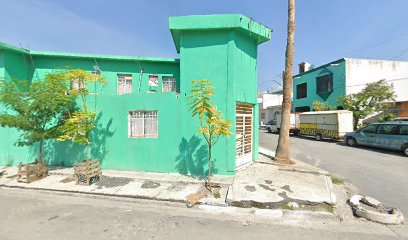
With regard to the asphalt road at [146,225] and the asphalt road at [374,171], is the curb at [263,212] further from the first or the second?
the asphalt road at [374,171]

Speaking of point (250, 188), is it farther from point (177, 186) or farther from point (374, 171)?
point (374, 171)

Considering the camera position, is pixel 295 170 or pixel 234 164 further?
pixel 295 170

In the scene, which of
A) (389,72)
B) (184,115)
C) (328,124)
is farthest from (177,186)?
(389,72)

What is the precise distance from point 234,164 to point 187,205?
259 centimetres

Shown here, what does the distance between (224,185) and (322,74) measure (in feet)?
76.2

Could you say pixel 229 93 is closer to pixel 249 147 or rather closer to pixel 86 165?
pixel 249 147

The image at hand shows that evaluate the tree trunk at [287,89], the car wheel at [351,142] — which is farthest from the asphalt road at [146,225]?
the car wheel at [351,142]

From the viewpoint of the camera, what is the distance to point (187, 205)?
5000 mm

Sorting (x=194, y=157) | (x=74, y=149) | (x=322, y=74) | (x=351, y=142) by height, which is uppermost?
(x=322, y=74)

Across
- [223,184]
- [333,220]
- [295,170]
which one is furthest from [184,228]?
[295,170]

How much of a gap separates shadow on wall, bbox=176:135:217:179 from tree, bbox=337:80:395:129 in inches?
666

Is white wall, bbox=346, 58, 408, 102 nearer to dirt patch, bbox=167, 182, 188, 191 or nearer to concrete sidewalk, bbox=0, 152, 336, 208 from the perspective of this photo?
concrete sidewalk, bbox=0, 152, 336, 208

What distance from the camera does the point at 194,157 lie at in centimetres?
706

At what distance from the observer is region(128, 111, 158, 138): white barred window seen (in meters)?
7.50
